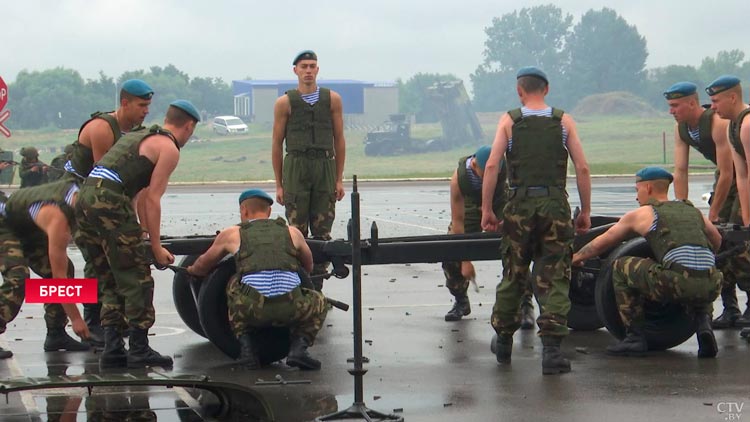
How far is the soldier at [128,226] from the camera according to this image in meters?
8.93

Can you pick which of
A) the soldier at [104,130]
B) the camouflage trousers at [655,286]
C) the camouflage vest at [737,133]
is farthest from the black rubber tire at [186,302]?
the camouflage vest at [737,133]

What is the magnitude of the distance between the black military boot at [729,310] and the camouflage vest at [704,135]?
121cm

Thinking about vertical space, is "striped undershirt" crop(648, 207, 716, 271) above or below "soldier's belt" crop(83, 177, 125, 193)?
below

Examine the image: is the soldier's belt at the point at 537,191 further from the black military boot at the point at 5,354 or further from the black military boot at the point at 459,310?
the black military boot at the point at 5,354

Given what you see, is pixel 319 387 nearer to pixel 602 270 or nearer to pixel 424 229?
pixel 602 270

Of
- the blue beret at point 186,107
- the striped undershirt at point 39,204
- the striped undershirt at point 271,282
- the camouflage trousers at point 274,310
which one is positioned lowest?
the camouflage trousers at point 274,310

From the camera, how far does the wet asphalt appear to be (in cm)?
733

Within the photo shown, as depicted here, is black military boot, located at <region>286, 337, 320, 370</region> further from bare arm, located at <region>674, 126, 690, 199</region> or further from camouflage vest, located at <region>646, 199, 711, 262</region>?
bare arm, located at <region>674, 126, 690, 199</region>

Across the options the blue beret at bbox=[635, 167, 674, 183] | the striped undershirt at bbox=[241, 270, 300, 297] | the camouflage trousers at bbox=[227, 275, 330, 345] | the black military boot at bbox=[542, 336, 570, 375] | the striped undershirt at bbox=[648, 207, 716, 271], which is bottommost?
the black military boot at bbox=[542, 336, 570, 375]

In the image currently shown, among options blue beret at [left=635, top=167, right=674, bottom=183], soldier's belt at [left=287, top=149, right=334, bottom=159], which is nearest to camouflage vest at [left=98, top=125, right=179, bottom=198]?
soldier's belt at [left=287, top=149, right=334, bottom=159]

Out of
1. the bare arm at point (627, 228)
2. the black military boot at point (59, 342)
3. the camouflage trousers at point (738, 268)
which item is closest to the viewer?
the bare arm at point (627, 228)

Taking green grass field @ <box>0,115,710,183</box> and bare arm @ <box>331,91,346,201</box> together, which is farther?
green grass field @ <box>0,115,710,183</box>

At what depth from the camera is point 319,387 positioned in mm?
8227

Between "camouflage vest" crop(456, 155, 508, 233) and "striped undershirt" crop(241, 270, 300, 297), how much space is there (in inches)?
112
